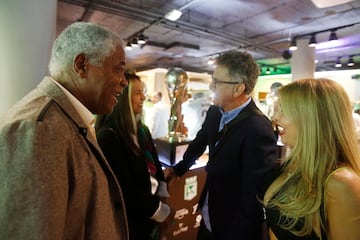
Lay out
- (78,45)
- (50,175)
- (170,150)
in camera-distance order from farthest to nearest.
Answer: (170,150) < (78,45) < (50,175)

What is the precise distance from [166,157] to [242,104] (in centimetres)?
90

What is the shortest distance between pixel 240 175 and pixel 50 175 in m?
0.96

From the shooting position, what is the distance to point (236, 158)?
1.28 meters

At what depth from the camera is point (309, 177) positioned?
895 millimetres

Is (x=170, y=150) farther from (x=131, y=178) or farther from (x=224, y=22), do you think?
(x=224, y=22)

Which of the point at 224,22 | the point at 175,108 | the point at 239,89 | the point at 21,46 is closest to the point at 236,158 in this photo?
the point at 239,89

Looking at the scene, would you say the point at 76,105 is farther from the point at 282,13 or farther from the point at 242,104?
the point at 282,13

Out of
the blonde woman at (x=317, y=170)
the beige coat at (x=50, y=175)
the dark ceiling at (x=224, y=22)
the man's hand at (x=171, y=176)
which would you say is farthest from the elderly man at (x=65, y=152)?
the dark ceiling at (x=224, y=22)

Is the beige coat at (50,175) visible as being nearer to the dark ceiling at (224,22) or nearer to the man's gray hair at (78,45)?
the man's gray hair at (78,45)

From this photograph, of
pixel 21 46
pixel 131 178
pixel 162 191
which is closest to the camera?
pixel 131 178

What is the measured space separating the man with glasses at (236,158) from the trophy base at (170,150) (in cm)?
51

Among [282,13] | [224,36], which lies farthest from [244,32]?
[282,13]

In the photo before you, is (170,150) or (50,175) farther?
(170,150)

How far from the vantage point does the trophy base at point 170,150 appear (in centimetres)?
202
